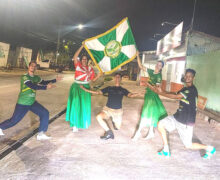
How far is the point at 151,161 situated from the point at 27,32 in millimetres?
35411

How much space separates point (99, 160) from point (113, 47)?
2.88m

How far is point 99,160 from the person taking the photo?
3.71 meters

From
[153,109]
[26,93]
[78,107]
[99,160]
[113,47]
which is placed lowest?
[99,160]

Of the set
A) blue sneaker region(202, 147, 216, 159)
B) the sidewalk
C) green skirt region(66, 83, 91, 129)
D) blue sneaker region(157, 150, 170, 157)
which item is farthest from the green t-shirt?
blue sneaker region(202, 147, 216, 159)

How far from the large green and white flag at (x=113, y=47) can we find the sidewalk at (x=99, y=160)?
1.93m

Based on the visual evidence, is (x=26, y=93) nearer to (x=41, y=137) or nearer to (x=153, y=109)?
(x=41, y=137)

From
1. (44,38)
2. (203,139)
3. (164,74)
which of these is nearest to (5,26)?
(44,38)

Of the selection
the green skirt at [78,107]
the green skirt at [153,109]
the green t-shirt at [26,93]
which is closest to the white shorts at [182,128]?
the green skirt at [153,109]

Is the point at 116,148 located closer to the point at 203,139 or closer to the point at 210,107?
the point at 203,139

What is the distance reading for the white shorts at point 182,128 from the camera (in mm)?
3768

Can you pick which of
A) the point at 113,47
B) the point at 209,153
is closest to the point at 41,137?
the point at 113,47

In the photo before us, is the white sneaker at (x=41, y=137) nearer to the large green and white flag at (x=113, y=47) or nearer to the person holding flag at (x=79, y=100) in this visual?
the person holding flag at (x=79, y=100)

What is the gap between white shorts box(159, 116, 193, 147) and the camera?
12.4 ft

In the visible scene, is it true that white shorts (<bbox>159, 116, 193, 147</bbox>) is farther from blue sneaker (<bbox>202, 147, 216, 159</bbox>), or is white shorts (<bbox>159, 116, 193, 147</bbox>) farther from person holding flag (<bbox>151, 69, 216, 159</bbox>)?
blue sneaker (<bbox>202, 147, 216, 159</bbox>)
